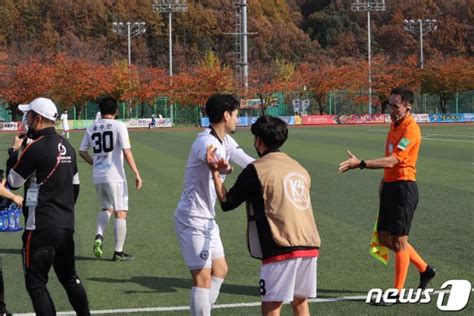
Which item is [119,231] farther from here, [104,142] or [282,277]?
[282,277]

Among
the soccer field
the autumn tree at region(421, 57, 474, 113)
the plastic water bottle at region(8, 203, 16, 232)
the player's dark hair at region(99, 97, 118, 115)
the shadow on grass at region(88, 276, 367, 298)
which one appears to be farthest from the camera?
the autumn tree at region(421, 57, 474, 113)

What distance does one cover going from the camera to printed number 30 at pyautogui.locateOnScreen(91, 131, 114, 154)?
8.35m

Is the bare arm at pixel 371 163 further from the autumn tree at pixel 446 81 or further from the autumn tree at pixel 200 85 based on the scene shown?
the autumn tree at pixel 446 81

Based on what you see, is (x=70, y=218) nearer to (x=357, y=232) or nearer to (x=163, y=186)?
(x=357, y=232)

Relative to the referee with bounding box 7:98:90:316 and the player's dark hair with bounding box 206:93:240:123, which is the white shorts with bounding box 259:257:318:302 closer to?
the player's dark hair with bounding box 206:93:240:123

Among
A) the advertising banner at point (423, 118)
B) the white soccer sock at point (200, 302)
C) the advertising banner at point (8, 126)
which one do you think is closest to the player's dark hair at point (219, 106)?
the white soccer sock at point (200, 302)

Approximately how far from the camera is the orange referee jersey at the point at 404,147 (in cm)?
642

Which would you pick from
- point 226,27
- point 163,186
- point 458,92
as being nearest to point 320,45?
point 226,27

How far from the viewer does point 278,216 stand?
14.7 ft

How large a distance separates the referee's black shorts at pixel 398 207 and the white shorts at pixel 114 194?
3.27 m

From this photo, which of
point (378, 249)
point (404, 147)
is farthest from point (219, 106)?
point (378, 249)

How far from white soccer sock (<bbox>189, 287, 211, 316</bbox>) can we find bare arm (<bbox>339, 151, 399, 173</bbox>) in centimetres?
166

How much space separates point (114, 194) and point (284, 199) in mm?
4292

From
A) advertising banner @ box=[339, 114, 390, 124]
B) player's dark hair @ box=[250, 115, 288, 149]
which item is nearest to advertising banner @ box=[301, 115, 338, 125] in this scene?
advertising banner @ box=[339, 114, 390, 124]
